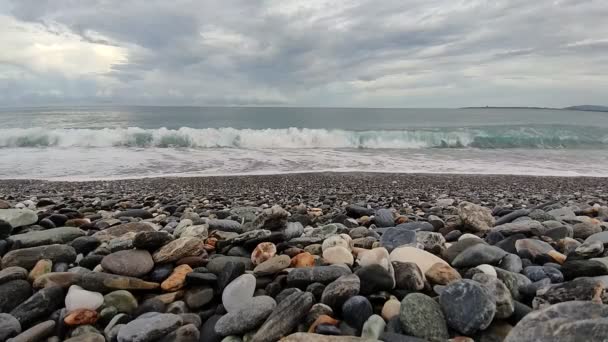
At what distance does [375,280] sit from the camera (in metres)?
2.24

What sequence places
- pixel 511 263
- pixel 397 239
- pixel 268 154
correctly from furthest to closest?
pixel 268 154
pixel 397 239
pixel 511 263

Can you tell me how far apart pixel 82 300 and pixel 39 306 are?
0.23m

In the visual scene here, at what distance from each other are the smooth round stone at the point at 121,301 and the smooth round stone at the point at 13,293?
1.69ft

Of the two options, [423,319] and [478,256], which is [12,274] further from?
[478,256]

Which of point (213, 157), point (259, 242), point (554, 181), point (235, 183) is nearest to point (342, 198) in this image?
point (235, 183)

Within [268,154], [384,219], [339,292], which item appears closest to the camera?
[339,292]

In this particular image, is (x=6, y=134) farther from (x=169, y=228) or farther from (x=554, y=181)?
(x=554, y=181)

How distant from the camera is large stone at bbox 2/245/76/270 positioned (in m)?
2.65

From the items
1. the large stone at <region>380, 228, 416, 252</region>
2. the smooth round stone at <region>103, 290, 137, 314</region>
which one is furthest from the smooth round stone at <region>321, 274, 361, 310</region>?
the smooth round stone at <region>103, 290, 137, 314</region>

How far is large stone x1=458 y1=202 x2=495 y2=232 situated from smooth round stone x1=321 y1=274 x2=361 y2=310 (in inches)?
73.6

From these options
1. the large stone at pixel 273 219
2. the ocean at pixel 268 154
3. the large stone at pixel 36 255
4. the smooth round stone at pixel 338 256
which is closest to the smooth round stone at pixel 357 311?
the smooth round stone at pixel 338 256

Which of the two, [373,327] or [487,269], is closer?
[373,327]

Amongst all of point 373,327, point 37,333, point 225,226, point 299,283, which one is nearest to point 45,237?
point 37,333

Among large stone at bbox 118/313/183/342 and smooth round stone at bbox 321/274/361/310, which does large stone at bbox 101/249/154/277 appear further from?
smooth round stone at bbox 321/274/361/310
